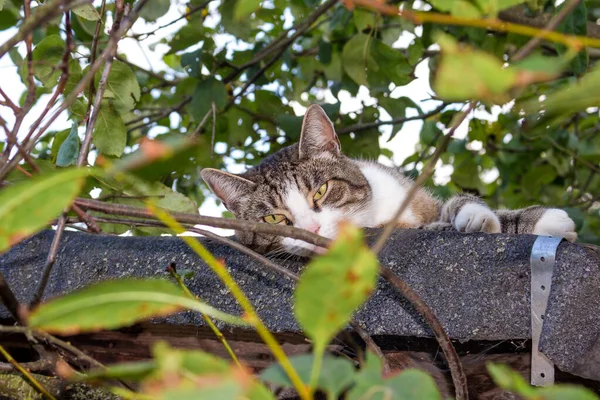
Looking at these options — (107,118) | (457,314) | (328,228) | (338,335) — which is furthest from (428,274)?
(328,228)

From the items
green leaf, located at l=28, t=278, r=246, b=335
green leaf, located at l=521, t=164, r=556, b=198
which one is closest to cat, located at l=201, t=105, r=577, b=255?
green leaf, located at l=521, t=164, r=556, b=198

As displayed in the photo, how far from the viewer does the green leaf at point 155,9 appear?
85.2 inches

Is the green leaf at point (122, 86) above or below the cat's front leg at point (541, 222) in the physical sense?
above

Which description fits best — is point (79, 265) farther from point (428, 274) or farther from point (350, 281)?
point (350, 281)

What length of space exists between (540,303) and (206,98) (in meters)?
1.63

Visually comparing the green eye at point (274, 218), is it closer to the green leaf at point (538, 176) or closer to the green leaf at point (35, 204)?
the green leaf at point (538, 176)

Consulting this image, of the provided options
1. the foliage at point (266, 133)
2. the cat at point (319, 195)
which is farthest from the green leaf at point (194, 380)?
the cat at point (319, 195)

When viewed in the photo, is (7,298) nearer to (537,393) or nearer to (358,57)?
(537,393)

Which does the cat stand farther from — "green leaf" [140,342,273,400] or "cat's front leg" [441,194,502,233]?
"green leaf" [140,342,273,400]

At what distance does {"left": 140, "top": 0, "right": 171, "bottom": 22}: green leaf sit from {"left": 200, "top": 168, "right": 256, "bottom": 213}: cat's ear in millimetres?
669

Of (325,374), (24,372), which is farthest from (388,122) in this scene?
(325,374)

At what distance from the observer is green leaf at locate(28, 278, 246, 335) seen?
52cm

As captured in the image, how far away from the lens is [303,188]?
104 inches

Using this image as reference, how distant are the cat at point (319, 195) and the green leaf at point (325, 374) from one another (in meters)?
1.73
